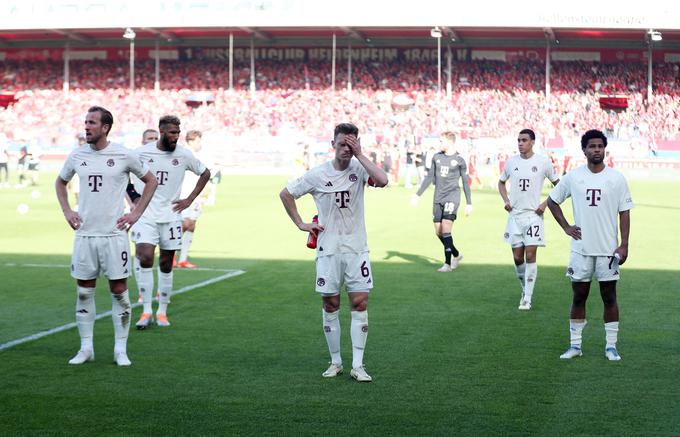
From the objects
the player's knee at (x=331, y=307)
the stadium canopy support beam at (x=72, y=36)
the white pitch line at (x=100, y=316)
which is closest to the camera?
the player's knee at (x=331, y=307)

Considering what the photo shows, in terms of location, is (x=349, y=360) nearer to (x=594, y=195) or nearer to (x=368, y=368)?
(x=368, y=368)

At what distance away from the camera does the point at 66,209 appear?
29.1 feet

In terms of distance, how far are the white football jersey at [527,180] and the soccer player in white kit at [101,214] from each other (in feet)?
17.9

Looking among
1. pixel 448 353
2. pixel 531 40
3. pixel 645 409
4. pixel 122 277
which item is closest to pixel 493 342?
pixel 448 353

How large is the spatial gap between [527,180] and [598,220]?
351 cm

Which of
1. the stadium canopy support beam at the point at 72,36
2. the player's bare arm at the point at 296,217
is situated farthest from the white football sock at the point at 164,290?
the stadium canopy support beam at the point at 72,36

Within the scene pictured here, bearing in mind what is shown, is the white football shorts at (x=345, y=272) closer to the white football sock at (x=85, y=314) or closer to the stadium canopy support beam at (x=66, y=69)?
the white football sock at (x=85, y=314)

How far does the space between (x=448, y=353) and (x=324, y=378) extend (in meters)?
1.62

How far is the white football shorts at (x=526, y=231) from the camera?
12.5 m

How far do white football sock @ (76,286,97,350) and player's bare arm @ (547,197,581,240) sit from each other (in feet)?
14.5

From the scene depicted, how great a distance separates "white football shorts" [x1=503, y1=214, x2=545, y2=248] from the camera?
12480 mm

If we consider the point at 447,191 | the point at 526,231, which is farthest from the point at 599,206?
the point at 447,191

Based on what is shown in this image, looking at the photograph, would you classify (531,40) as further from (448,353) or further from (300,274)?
A: (448,353)
